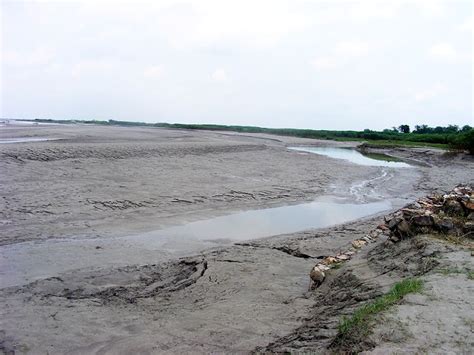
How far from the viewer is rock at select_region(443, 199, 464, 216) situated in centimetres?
999

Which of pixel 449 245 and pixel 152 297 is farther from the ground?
pixel 449 245

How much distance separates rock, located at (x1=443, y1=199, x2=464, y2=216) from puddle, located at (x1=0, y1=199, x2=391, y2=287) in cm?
492

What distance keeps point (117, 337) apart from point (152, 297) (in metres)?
1.60

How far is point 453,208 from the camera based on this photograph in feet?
33.2

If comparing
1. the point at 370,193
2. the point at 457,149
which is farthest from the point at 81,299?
the point at 457,149

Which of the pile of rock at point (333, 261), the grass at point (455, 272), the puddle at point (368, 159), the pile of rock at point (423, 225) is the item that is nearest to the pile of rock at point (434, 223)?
the pile of rock at point (423, 225)

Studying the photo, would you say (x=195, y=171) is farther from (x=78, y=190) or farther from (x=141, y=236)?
(x=141, y=236)

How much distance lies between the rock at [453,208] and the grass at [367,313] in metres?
4.02

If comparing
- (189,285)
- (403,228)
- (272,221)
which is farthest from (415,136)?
(189,285)

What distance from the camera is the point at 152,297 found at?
26.1 ft

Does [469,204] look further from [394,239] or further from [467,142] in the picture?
[467,142]

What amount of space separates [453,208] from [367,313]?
5670 mm

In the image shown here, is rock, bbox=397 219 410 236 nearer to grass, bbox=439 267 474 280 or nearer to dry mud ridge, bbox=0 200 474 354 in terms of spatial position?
dry mud ridge, bbox=0 200 474 354

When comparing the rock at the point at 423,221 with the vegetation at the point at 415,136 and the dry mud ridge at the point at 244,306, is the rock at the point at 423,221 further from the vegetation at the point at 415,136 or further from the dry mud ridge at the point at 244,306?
the vegetation at the point at 415,136
